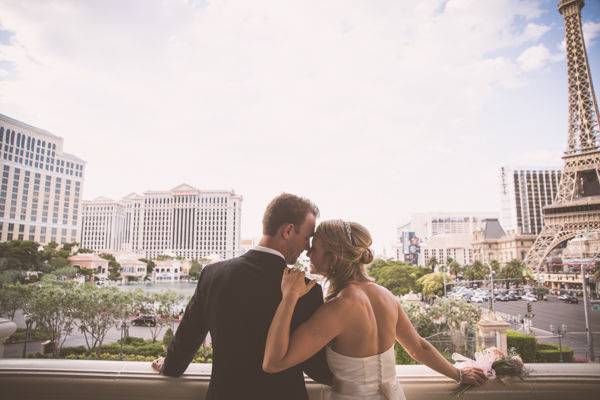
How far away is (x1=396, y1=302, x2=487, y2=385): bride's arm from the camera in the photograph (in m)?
1.32

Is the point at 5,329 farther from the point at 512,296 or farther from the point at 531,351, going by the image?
the point at 512,296

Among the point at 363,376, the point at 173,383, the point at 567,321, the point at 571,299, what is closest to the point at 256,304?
the point at 363,376

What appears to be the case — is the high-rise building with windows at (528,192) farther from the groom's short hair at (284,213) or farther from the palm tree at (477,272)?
the groom's short hair at (284,213)

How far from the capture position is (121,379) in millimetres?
1499

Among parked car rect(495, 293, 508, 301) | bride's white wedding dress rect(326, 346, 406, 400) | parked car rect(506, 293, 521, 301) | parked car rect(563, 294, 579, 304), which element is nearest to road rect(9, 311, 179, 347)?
bride's white wedding dress rect(326, 346, 406, 400)

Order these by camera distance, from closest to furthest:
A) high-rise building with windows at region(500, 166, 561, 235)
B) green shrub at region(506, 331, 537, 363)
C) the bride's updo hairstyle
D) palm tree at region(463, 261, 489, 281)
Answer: the bride's updo hairstyle → green shrub at region(506, 331, 537, 363) → high-rise building with windows at region(500, 166, 561, 235) → palm tree at region(463, 261, 489, 281)

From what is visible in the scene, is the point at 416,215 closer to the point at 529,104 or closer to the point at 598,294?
the point at 598,294

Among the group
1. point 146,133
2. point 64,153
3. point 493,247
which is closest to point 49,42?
point 146,133

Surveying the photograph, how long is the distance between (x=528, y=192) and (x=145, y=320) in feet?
78.6

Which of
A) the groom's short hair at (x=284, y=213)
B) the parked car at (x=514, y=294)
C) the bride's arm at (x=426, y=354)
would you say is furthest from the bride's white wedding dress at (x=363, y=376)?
the parked car at (x=514, y=294)

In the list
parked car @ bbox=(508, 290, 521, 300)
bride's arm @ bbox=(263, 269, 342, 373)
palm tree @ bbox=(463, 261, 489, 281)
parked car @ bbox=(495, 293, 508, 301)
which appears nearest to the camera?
bride's arm @ bbox=(263, 269, 342, 373)

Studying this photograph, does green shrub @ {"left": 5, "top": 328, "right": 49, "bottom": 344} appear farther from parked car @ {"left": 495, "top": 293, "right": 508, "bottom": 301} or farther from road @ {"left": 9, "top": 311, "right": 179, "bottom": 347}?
parked car @ {"left": 495, "top": 293, "right": 508, "bottom": 301}

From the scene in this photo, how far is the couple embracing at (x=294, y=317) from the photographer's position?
0.99m

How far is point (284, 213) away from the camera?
106cm
